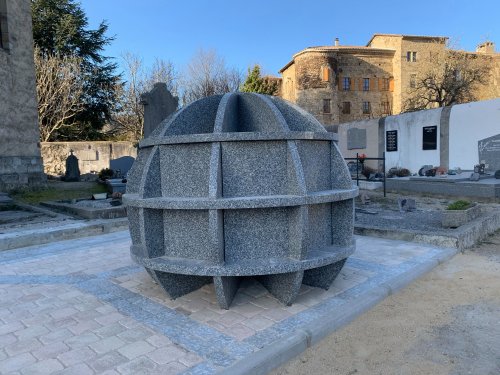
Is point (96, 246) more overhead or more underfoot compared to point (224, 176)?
more underfoot

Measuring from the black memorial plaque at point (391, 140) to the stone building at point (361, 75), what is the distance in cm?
1872

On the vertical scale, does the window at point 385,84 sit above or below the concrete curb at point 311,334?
above

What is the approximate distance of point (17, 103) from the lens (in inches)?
560

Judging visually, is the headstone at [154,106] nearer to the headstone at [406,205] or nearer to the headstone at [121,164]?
the headstone at [406,205]

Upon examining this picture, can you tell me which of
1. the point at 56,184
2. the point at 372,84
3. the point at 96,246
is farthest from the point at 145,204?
the point at 372,84

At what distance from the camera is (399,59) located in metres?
38.4

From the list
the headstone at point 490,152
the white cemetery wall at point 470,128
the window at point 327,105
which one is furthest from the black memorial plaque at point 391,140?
the window at point 327,105

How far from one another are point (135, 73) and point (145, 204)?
104ft

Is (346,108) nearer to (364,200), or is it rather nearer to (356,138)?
(356,138)

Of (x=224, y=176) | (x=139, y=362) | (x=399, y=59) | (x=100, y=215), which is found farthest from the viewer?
(x=399, y=59)

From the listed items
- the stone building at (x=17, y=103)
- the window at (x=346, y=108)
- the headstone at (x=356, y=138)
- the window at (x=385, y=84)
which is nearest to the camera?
the stone building at (x=17, y=103)

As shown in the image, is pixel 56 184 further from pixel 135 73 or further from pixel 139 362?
pixel 135 73

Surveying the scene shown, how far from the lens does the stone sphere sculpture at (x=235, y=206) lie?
356 centimetres

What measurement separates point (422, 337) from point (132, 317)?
9.29 ft
